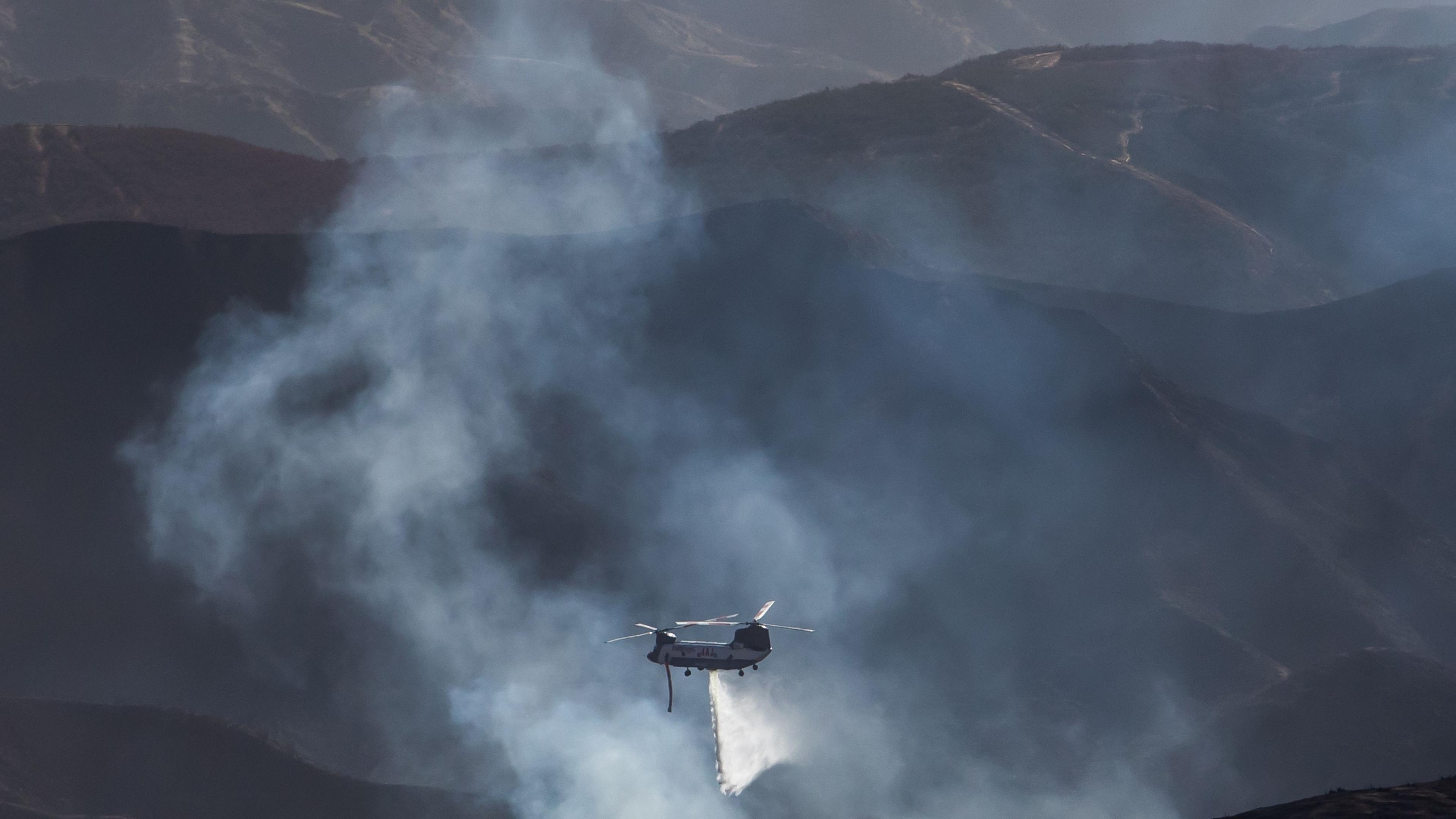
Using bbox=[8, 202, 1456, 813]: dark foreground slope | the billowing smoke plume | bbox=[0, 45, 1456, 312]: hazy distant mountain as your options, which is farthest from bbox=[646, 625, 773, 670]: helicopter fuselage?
bbox=[0, 45, 1456, 312]: hazy distant mountain

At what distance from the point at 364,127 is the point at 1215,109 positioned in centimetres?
7505

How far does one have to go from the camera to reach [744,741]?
147 feet

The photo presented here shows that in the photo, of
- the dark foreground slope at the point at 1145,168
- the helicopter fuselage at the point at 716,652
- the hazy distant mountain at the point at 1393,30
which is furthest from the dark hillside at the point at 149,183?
the hazy distant mountain at the point at 1393,30

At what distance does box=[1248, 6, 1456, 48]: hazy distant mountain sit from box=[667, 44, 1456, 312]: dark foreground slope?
161ft

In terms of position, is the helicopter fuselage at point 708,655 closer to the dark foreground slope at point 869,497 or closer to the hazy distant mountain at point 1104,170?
the dark foreground slope at point 869,497

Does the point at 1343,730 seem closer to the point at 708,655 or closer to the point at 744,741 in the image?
the point at 744,741

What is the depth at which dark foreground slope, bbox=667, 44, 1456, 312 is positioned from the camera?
241ft

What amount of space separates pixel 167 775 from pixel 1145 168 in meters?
65.2

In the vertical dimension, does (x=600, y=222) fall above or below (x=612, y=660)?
above

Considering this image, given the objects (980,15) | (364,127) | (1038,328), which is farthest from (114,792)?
(980,15)

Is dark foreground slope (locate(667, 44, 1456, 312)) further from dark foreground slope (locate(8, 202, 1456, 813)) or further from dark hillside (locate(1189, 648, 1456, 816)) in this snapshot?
dark hillside (locate(1189, 648, 1456, 816))

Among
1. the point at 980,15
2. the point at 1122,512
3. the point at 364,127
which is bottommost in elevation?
the point at 1122,512

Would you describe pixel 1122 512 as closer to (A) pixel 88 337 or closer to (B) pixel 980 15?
(A) pixel 88 337

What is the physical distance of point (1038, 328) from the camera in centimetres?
5878
